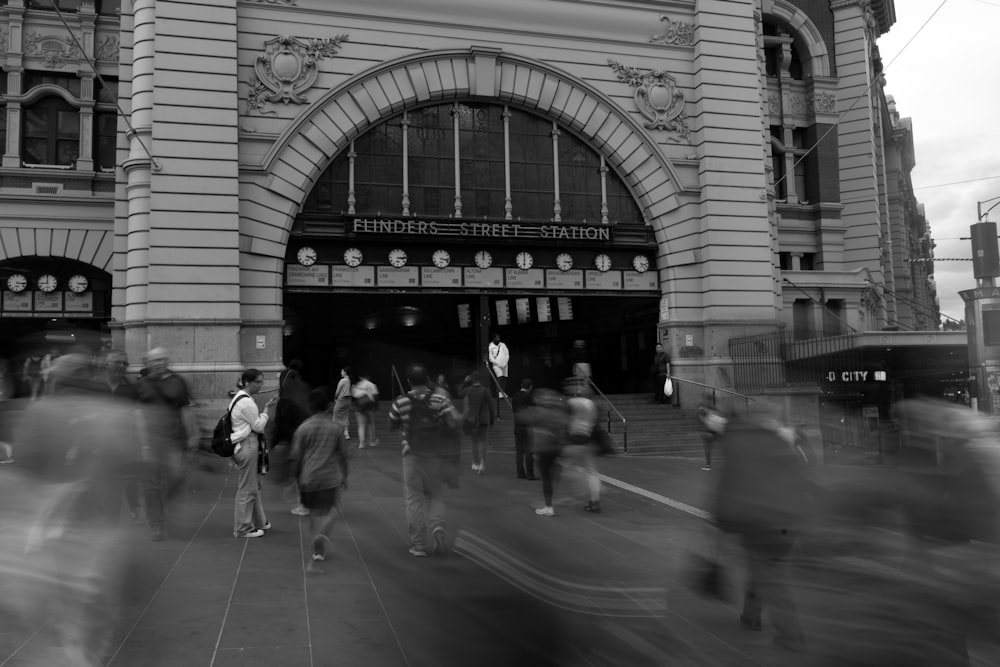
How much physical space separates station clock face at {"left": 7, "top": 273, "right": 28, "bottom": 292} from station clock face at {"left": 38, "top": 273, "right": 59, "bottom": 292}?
0.41 m

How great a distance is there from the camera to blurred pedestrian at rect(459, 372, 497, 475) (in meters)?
15.8

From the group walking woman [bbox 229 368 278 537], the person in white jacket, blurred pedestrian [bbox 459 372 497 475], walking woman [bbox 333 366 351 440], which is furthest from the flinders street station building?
walking woman [bbox 229 368 278 537]

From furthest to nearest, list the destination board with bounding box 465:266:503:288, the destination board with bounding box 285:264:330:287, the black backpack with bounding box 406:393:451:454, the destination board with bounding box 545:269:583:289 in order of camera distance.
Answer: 1. the destination board with bounding box 545:269:583:289
2. the destination board with bounding box 465:266:503:288
3. the destination board with bounding box 285:264:330:287
4. the black backpack with bounding box 406:393:451:454

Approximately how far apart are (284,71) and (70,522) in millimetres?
19063

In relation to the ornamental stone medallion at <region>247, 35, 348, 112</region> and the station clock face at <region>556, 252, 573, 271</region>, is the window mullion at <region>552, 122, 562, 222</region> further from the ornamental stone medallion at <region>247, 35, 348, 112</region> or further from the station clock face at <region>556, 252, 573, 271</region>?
the ornamental stone medallion at <region>247, 35, 348, 112</region>

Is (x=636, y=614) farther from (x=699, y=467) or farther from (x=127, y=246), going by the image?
(x=127, y=246)

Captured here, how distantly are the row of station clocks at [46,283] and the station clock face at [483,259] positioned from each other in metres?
12.8

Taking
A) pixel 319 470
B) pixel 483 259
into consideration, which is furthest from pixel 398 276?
pixel 319 470

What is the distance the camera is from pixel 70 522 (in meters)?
5.47

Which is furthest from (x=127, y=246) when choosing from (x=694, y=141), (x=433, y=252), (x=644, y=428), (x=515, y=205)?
(x=694, y=141)

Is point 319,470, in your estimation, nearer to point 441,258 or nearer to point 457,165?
point 441,258

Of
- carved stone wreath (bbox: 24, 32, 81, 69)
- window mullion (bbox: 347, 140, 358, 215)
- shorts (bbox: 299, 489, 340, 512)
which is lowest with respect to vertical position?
shorts (bbox: 299, 489, 340, 512)

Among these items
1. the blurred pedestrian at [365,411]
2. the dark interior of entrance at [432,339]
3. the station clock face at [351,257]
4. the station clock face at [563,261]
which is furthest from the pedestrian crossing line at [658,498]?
the dark interior of entrance at [432,339]

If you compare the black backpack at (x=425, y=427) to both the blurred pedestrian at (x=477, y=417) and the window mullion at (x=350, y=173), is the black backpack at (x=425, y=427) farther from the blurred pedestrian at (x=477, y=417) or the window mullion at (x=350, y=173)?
the window mullion at (x=350, y=173)
